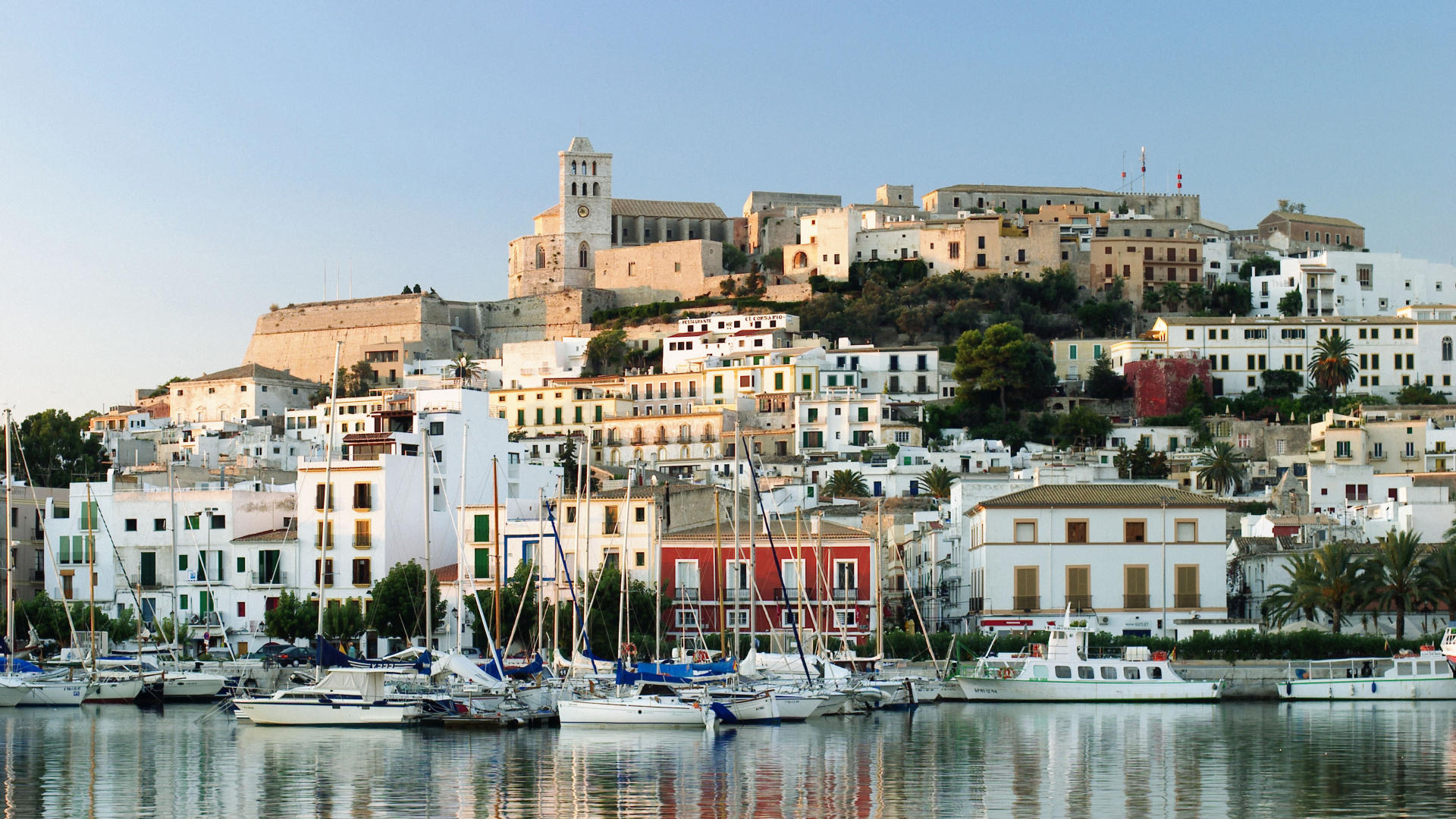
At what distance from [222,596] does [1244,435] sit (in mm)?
50946

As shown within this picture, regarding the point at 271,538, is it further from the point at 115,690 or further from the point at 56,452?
the point at 56,452

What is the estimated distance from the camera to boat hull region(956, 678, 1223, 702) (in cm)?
4675

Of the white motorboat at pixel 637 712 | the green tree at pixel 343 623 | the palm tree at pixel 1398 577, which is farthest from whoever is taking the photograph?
the green tree at pixel 343 623

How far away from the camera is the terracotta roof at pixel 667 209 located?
136 meters

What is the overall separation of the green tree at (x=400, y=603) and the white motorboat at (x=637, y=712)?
15813 mm

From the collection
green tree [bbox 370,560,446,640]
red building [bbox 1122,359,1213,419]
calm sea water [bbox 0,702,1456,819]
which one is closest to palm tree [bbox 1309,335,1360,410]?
red building [bbox 1122,359,1213,419]

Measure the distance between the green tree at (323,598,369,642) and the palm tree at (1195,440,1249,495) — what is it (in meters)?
39.8

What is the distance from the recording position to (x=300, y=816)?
25844 millimetres

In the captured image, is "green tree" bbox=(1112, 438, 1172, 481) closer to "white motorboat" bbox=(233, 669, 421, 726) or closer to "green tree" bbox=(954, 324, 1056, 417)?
"green tree" bbox=(954, 324, 1056, 417)

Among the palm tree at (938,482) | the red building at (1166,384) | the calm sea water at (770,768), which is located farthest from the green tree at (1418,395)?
the calm sea water at (770,768)

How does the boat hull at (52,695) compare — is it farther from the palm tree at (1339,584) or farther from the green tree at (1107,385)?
the green tree at (1107,385)

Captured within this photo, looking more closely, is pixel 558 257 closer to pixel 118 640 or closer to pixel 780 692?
pixel 118 640

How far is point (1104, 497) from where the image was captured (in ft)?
174

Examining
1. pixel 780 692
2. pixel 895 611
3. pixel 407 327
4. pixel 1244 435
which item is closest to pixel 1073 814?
pixel 780 692
